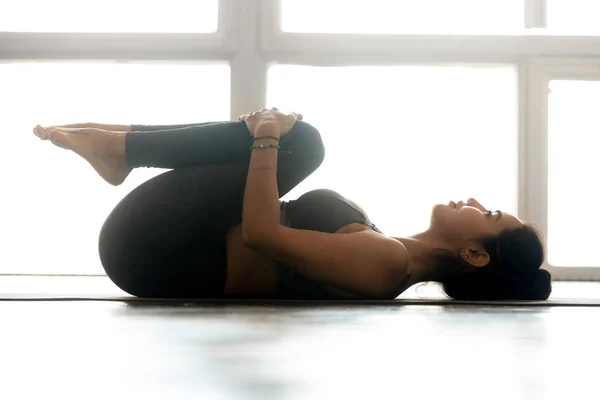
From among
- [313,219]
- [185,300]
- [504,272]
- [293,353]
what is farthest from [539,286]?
[293,353]

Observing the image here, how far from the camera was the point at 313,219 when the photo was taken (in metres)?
1.65

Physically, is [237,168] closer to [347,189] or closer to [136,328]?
[136,328]

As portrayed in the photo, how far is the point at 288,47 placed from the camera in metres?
2.88

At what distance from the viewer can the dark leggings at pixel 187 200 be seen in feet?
5.36

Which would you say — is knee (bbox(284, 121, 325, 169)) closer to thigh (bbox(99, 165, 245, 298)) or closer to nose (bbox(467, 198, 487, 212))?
thigh (bbox(99, 165, 245, 298))

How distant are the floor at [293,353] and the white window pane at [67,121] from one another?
4.65 ft

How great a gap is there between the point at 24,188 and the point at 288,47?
50.1 inches

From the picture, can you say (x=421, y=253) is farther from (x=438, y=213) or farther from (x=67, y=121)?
(x=67, y=121)

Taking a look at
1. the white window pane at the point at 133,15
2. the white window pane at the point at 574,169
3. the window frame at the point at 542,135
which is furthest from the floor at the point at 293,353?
the white window pane at the point at 133,15

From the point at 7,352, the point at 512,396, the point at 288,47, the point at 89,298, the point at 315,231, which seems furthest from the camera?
the point at 288,47

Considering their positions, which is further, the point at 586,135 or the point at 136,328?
the point at 586,135

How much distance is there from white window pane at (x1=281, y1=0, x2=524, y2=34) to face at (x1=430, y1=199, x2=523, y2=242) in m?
1.39

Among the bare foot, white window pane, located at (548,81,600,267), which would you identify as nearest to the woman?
the bare foot

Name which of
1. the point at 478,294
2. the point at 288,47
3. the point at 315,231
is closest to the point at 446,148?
the point at 288,47
